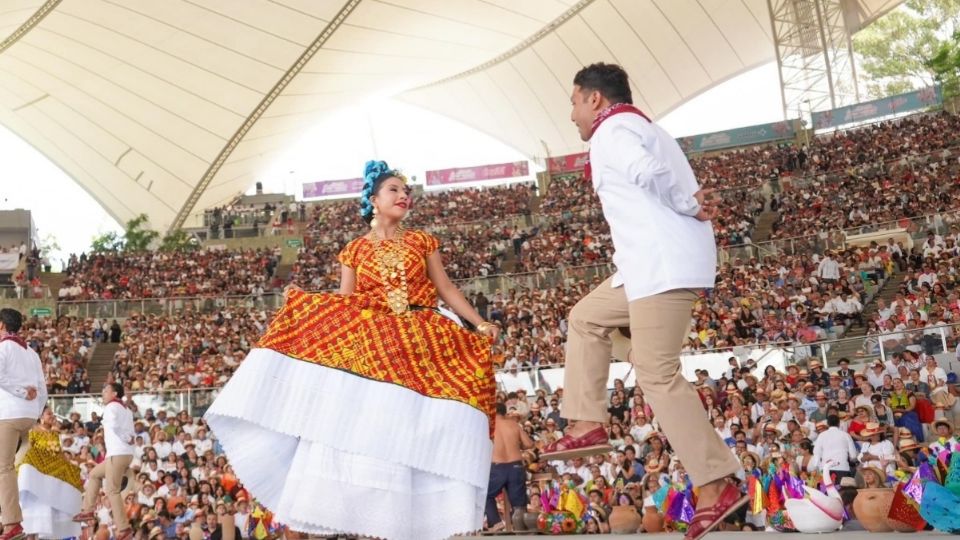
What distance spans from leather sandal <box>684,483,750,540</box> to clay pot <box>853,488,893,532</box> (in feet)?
9.80

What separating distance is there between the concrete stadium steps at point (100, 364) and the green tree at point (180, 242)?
1111 cm

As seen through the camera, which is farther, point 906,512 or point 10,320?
point 10,320

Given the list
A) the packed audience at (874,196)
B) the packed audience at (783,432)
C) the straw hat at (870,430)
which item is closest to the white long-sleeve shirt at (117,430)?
the packed audience at (783,432)

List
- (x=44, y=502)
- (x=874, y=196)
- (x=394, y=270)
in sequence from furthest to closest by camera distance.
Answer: (x=874, y=196), (x=44, y=502), (x=394, y=270)

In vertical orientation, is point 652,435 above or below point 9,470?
Result: below

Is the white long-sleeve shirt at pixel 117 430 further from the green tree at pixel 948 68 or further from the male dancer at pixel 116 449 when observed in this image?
the green tree at pixel 948 68

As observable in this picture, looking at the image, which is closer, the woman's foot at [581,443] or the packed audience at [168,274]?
the woman's foot at [581,443]

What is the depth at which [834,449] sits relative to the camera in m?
9.09

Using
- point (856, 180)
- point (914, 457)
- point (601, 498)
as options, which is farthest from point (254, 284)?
point (914, 457)

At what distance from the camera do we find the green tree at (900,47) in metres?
53.7

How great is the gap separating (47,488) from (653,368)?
19.6 feet

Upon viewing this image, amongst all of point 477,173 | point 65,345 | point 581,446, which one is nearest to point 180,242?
point 65,345

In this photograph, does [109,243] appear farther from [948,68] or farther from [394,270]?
[394,270]

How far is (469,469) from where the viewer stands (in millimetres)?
4770
